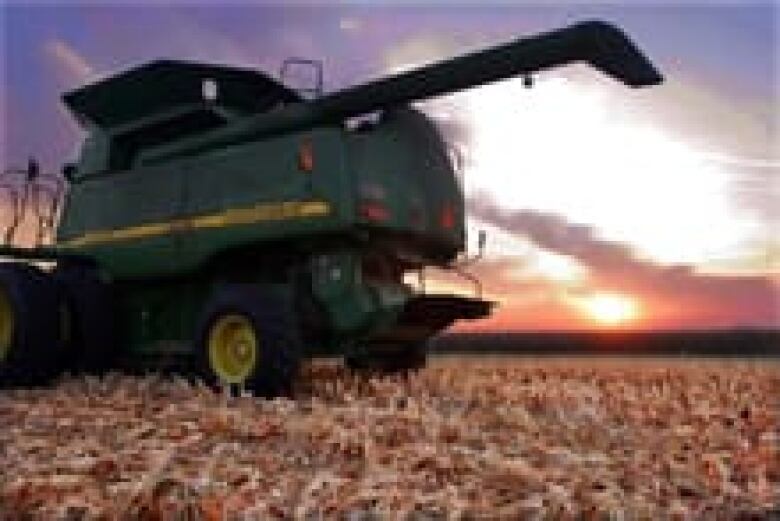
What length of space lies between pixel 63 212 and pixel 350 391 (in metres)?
3.93

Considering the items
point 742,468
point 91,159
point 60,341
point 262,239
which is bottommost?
point 742,468

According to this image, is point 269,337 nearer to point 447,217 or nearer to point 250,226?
point 250,226

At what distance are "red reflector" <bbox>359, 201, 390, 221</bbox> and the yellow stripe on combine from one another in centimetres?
27

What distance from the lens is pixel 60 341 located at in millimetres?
11055

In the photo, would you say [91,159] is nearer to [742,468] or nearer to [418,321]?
[418,321]

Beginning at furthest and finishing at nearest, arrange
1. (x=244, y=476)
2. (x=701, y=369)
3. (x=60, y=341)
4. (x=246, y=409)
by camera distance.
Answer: (x=701, y=369)
(x=60, y=341)
(x=246, y=409)
(x=244, y=476)

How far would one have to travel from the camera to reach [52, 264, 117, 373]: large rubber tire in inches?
436

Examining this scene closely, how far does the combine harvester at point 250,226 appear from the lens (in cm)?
934

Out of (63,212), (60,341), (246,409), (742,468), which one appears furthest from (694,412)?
(63,212)

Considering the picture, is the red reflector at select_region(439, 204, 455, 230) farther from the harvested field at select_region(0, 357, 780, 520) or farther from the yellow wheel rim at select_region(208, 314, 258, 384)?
the yellow wheel rim at select_region(208, 314, 258, 384)

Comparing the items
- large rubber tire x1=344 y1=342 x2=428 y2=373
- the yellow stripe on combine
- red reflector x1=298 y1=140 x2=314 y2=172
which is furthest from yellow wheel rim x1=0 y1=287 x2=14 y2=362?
red reflector x1=298 y1=140 x2=314 y2=172

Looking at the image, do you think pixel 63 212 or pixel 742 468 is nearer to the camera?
pixel 742 468

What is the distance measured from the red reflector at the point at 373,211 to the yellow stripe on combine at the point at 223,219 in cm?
27

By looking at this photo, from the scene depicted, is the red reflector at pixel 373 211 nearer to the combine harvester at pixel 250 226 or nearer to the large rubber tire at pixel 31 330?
the combine harvester at pixel 250 226
